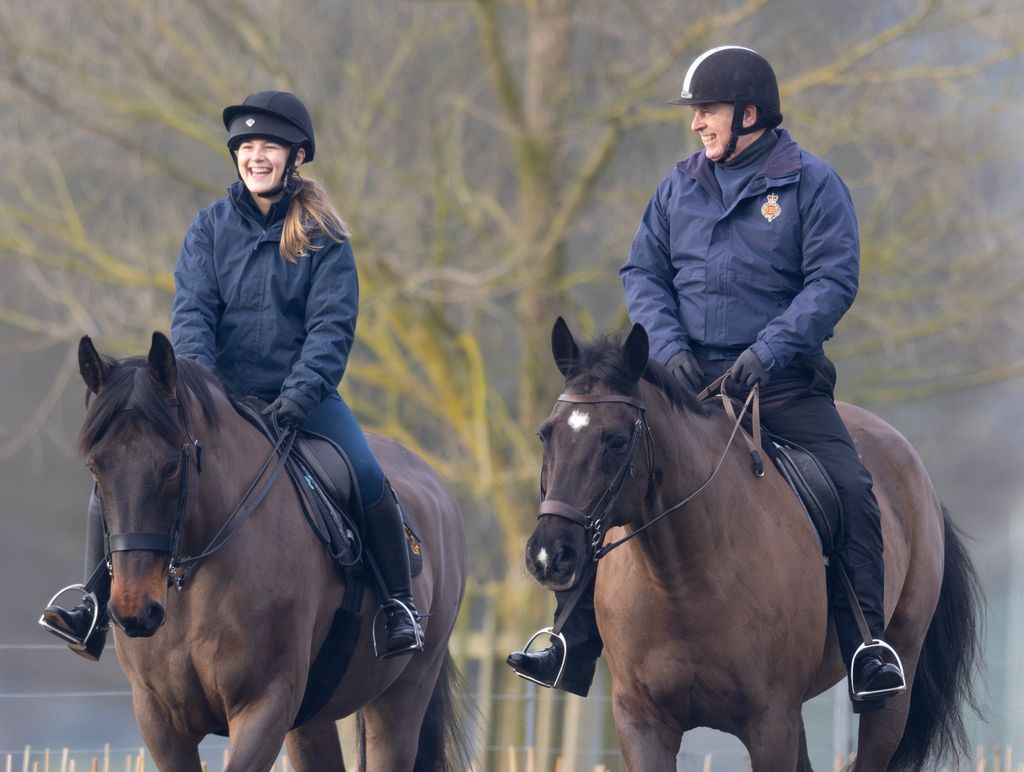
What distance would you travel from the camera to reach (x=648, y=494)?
517 cm

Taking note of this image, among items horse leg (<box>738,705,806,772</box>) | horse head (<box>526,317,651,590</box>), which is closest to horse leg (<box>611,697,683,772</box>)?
horse leg (<box>738,705,806,772</box>)

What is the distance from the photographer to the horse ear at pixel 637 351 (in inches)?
196

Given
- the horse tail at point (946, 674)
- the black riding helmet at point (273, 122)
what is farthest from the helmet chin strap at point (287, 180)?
the horse tail at point (946, 674)

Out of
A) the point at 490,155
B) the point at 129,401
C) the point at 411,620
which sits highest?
the point at 490,155

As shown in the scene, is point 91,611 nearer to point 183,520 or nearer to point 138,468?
point 183,520

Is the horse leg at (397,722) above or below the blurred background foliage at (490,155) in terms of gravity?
below

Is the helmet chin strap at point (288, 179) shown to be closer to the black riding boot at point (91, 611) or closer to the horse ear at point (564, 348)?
the black riding boot at point (91, 611)

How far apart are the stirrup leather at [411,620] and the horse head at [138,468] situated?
1412 millimetres

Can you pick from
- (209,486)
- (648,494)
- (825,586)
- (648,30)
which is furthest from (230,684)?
(648,30)

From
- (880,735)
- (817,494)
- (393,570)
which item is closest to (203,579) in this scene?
(393,570)

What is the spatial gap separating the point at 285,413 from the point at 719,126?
1941 mm

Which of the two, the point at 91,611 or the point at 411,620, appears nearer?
the point at 91,611

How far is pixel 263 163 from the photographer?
6043 mm

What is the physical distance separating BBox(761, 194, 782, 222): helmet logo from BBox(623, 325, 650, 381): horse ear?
115cm
